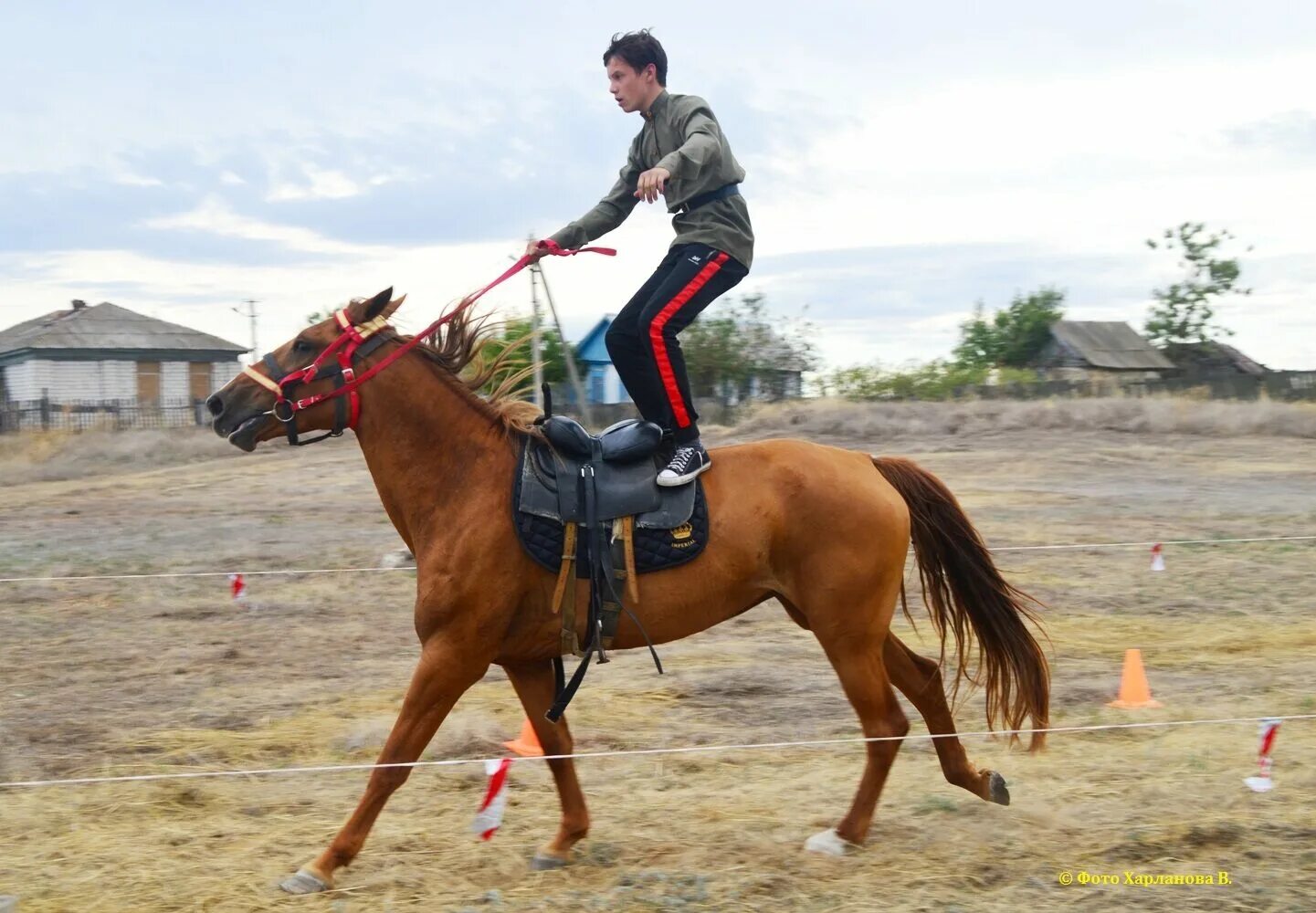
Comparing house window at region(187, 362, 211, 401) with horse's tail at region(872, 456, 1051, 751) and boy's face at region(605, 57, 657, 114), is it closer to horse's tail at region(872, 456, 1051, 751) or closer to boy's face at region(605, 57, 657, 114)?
boy's face at region(605, 57, 657, 114)

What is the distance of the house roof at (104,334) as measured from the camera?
149 ft

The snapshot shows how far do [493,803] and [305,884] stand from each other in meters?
0.80

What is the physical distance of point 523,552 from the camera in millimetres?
5129

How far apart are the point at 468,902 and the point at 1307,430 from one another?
2531 cm

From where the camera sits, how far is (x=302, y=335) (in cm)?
537

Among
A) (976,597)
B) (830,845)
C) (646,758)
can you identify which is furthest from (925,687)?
(646,758)

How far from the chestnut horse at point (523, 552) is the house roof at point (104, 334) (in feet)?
145

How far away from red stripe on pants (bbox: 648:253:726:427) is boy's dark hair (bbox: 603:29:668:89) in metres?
0.95

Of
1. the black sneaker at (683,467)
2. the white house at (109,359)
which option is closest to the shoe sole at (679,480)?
the black sneaker at (683,467)

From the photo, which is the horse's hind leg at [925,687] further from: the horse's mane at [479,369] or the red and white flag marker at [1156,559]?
the red and white flag marker at [1156,559]

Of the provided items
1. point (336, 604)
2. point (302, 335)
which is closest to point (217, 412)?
point (302, 335)

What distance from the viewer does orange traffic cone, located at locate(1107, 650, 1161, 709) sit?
7453 mm

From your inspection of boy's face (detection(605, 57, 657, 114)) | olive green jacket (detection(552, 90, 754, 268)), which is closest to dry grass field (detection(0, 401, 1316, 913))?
olive green jacket (detection(552, 90, 754, 268))

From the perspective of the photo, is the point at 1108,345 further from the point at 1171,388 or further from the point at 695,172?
the point at 695,172
